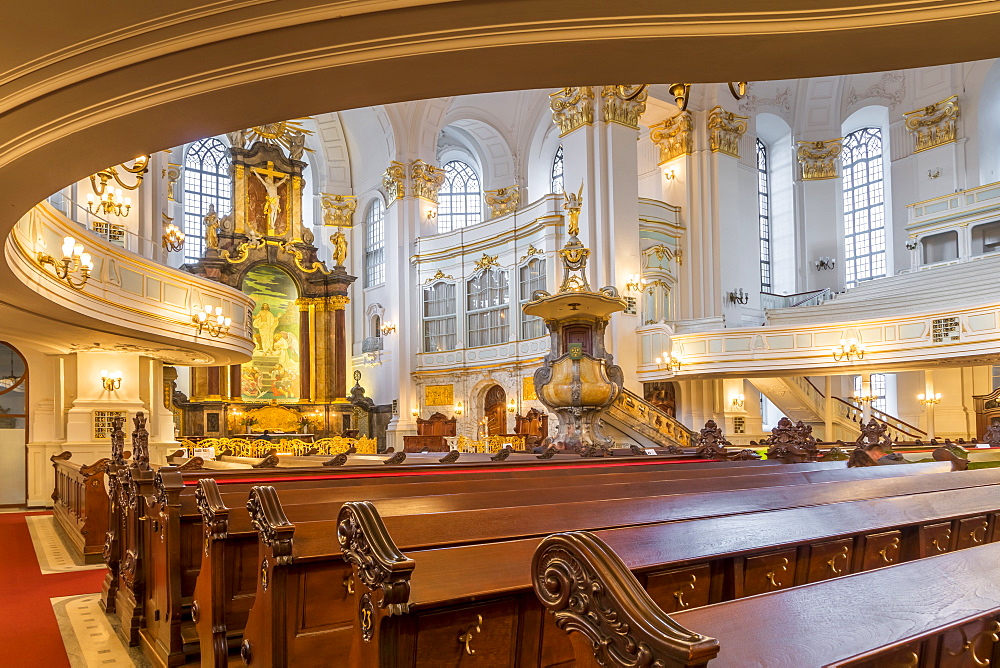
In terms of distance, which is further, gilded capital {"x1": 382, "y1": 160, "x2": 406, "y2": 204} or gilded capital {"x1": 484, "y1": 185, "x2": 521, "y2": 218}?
gilded capital {"x1": 484, "y1": 185, "x2": 521, "y2": 218}

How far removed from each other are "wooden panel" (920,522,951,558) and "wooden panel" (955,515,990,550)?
132 millimetres

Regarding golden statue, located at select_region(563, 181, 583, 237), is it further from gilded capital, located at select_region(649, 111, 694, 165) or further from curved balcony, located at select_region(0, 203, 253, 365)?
curved balcony, located at select_region(0, 203, 253, 365)

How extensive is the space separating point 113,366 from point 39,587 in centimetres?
787

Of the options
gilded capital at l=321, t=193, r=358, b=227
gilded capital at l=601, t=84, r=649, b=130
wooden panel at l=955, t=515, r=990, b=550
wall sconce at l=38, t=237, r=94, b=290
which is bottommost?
wooden panel at l=955, t=515, r=990, b=550

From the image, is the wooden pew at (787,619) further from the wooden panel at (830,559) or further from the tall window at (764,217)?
the tall window at (764,217)

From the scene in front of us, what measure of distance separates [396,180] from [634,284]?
29.3 ft

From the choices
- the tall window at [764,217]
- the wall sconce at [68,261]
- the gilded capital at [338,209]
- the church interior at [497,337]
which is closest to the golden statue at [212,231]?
the church interior at [497,337]

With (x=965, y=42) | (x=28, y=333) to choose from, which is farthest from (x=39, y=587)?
(x=965, y=42)

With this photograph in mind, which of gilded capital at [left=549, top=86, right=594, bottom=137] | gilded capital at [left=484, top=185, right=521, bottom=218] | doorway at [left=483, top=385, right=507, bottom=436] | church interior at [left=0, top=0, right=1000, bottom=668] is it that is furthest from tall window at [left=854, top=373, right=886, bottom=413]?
gilded capital at [left=484, top=185, right=521, bottom=218]

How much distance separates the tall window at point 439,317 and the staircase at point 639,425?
7408 mm

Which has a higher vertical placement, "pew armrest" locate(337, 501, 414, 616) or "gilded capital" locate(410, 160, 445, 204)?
"gilded capital" locate(410, 160, 445, 204)

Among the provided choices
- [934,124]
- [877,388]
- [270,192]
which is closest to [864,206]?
[934,124]

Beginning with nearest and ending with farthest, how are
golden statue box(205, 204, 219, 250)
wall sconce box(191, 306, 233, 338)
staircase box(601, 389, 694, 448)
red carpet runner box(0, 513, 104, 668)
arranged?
red carpet runner box(0, 513, 104, 668) < wall sconce box(191, 306, 233, 338) < staircase box(601, 389, 694, 448) < golden statue box(205, 204, 219, 250)

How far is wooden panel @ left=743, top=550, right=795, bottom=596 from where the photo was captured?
3.05 metres
